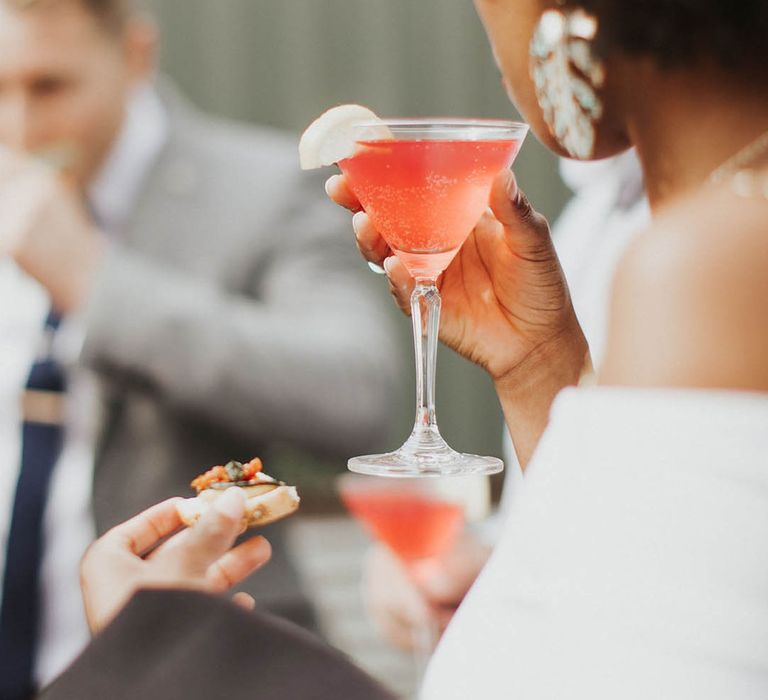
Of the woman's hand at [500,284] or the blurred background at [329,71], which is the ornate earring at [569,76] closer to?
the woman's hand at [500,284]

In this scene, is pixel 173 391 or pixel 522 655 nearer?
pixel 522 655

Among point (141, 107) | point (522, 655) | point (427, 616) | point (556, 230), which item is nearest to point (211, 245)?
point (141, 107)

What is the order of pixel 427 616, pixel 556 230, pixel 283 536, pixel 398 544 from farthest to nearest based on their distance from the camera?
1. pixel 283 536
2. pixel 398 544
3. pixel 427 616
4. pixel 556 230

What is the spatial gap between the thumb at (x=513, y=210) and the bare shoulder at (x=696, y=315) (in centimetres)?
14

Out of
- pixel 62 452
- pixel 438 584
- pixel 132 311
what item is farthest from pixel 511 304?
pixel 132 311

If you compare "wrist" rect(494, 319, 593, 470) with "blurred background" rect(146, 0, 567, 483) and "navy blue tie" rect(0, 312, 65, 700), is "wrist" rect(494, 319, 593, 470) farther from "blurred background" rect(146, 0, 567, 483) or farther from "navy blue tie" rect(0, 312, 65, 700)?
"blurred background" rect(146, 0, 567, 483)

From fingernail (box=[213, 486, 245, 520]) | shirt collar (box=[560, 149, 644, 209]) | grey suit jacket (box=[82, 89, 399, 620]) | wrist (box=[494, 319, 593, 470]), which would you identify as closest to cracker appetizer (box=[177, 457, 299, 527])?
fingernail (box=[213, 486, 245, 520])

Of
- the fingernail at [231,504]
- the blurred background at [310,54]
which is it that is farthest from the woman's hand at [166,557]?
the blurred background at [310,54]

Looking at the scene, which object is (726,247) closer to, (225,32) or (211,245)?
(211,245)

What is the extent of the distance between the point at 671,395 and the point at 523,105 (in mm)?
186

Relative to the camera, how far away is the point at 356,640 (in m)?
1.81

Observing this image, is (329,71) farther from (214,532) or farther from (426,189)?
(214,532)

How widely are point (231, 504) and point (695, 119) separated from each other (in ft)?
0.87

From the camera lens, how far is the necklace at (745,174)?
1.55 feet
